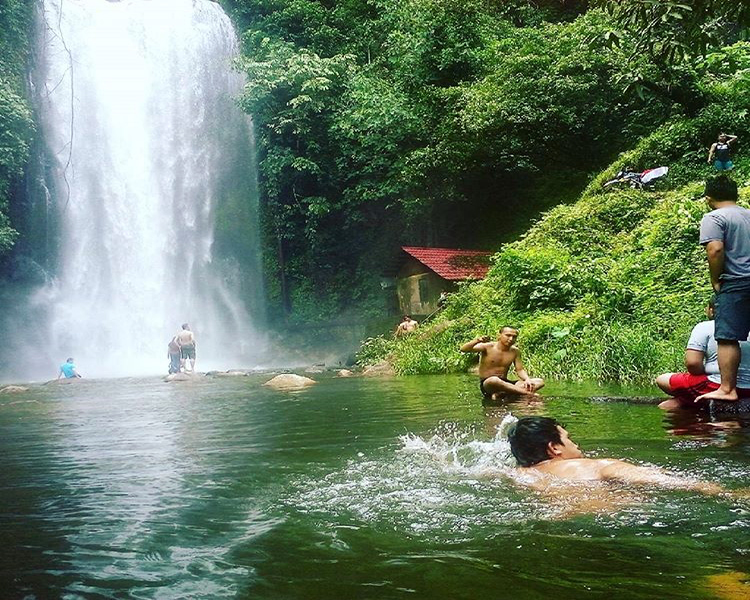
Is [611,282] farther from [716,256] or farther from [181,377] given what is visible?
[181,377]

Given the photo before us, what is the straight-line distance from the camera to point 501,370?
8500 mm

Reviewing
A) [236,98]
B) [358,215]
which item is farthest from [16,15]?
[358,215]

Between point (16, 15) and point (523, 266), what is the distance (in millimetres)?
22656

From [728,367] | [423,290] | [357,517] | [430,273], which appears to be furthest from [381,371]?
[357,517]

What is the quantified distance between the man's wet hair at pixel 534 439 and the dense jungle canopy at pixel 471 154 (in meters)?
6.58

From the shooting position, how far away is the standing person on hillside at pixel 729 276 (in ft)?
16.5

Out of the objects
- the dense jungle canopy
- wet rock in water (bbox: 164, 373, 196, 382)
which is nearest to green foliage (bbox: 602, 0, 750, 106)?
the dense jungle canopy

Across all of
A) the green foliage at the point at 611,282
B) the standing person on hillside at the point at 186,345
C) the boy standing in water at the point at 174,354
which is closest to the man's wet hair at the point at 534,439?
the green foliage at the point at 611,282

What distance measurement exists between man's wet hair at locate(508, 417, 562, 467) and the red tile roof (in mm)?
17462

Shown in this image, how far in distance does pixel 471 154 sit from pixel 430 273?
3.94 meters

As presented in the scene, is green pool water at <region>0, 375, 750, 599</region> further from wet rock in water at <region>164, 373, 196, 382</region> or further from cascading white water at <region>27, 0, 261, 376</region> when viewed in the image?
cascading white water at <region>27, 0, 261, 376</region>

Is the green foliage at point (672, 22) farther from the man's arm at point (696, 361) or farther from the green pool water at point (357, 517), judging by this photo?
the green pool water at point (357, 517)

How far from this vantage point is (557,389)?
9.21 m

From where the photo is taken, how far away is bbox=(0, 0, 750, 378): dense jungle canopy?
13859 millimetres
